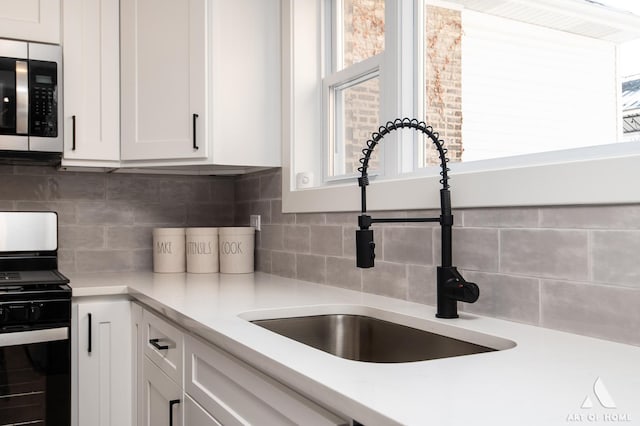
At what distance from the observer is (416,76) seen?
2107 millimetres

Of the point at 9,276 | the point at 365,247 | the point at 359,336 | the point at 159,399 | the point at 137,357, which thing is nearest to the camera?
the point at 365,247

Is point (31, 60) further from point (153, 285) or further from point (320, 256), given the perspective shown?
point (320, 256)

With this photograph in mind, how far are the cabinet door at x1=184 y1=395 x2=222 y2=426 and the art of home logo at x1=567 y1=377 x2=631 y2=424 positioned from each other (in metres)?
0.89

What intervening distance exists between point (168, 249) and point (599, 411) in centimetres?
245

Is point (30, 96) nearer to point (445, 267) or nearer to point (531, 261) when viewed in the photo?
point (445, 267)

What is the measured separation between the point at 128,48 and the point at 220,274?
113cm

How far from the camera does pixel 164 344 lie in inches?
79.0

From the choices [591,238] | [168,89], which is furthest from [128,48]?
[591,238]

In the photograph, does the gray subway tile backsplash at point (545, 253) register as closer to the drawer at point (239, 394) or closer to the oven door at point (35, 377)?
the drawer at point (239, 394)

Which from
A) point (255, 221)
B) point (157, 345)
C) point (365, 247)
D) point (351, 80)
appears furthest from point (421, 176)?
point (255, 221)

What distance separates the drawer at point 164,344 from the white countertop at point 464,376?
14 centimetres

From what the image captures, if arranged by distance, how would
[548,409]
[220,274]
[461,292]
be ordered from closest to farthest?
[548,409] < [461,292] < [220,274]

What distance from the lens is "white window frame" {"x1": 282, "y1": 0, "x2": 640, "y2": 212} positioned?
128 centimetres

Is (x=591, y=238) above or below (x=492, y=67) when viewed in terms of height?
below
